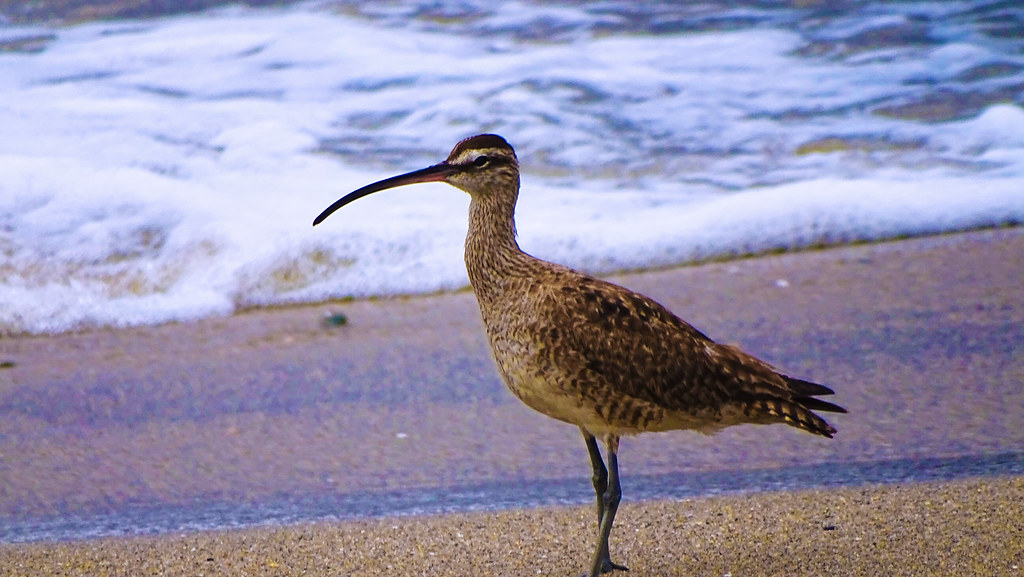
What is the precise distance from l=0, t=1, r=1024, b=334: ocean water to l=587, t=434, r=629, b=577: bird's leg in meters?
2.98

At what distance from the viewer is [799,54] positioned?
11633 mm

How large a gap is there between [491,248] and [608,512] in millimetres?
889

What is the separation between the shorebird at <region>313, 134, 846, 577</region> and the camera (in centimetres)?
329

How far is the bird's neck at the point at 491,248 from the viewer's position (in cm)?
→ 359

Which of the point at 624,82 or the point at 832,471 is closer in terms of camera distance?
the point at 832,471

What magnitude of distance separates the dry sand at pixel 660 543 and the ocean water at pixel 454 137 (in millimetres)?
2708

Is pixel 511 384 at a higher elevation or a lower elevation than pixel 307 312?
higher

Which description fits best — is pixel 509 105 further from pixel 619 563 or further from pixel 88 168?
pixel 619 563

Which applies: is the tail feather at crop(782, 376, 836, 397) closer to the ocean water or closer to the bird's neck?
the bird's neck

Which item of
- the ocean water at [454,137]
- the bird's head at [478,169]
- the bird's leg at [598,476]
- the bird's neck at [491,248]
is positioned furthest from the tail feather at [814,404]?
the ocean water at [454,137]

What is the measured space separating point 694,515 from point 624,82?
298 inches

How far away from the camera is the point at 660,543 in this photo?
3.47 meters

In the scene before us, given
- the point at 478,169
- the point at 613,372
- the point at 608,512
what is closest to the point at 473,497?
the point at 608,512

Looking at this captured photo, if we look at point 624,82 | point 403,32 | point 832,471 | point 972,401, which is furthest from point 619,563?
point 403,32
